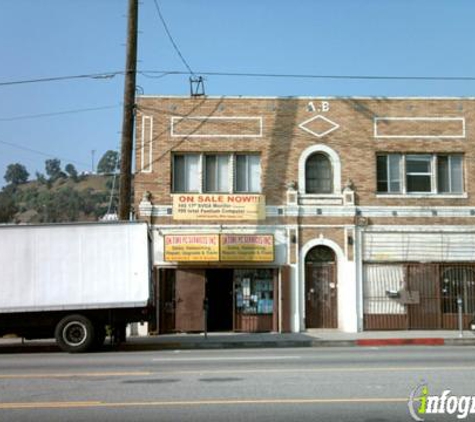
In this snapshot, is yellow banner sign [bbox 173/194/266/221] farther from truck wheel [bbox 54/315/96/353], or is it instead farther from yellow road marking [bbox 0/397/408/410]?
yellow road marking [bbox 0/397/408/410]

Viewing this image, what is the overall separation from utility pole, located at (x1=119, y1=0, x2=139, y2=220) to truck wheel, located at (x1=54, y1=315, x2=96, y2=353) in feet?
12.6

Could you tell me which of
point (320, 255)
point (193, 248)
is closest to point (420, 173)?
point (320, 255)

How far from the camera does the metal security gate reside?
77.8 ft

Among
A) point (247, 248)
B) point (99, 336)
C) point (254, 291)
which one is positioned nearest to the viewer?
point (99, 336)

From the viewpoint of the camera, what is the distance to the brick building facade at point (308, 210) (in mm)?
23625

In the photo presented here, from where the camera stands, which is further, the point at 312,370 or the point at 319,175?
the point at 319,175

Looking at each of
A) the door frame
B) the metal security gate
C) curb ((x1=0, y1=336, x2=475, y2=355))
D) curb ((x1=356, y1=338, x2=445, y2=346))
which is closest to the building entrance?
the door frame

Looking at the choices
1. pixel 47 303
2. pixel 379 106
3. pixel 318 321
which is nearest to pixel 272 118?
pixel 379 106

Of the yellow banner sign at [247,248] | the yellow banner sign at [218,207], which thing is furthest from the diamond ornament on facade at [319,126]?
the yellow banner sign at [247,248]

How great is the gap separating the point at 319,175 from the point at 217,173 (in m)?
3.43

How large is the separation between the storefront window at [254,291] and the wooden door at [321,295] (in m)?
1.22

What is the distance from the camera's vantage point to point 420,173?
80.4 ft

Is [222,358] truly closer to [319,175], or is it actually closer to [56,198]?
[319,175]

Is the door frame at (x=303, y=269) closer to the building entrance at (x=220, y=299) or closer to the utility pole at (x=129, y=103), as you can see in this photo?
the building entrance at (x=220, y=299)
